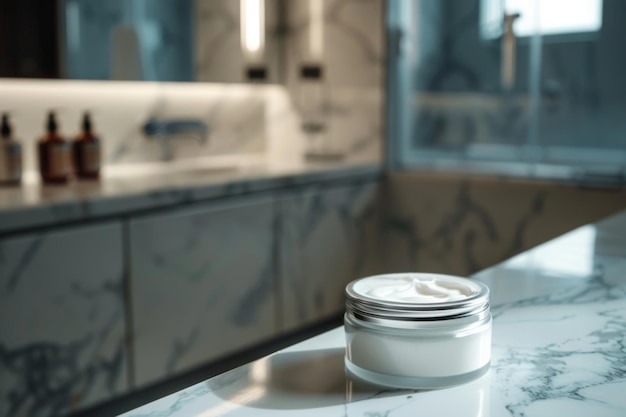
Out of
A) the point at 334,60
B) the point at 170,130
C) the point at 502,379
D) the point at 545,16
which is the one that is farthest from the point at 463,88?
the point at 502,379

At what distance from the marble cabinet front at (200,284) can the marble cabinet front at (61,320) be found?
87mm

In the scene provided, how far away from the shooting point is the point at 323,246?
2.73m

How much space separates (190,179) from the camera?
7.65ft

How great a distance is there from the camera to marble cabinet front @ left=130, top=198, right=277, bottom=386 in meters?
2.06

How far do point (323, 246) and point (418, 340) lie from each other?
83.8 inches

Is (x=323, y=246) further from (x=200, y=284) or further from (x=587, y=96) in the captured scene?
(x=587, y=96)

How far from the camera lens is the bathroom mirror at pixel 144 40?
2.21 meters

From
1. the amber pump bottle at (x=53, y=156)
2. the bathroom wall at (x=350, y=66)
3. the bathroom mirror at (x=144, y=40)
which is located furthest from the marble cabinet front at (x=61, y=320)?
the bathroom wall at (x=350, y=66)

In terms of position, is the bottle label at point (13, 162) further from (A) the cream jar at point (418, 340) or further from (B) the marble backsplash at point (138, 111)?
(A) the cream jar at point (418, 340)

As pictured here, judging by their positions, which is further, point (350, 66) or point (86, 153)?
point (350, 66)

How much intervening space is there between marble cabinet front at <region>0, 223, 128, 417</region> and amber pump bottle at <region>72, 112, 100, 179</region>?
48 centimetres

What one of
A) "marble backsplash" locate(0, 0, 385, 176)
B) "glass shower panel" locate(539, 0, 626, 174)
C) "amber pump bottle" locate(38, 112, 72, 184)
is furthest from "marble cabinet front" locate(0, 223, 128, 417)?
"glass shower panel" locate(539, 0, 626, 174)

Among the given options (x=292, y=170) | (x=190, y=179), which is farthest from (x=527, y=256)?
(x=292, y=170)

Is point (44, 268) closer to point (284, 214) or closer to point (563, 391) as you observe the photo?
point (284, 214)
